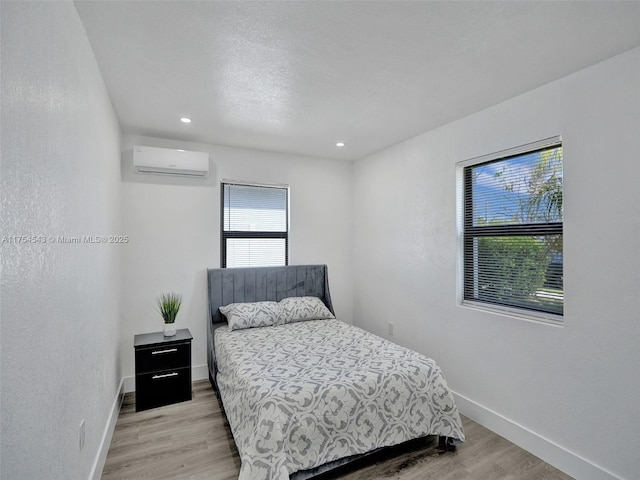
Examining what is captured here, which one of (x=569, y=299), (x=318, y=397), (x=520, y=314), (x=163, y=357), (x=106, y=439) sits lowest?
(x=106, y=439)

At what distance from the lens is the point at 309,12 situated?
5.20 feet

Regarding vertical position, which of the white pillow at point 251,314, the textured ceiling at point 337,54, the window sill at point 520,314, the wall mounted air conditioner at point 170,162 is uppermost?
the textured ceiling at point 337,54

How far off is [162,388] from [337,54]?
120 inches

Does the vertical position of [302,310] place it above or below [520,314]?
below

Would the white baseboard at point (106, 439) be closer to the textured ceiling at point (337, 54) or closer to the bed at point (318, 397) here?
the bed at point (318, 397)

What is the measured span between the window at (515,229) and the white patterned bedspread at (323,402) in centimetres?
88

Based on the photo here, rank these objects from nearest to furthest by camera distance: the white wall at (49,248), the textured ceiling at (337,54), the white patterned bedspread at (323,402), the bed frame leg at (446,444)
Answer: the white wall at (49,248)
the textured ceiling at (337,54)
the white patterned bedspread at (323,402)
the bed frame leg at (446,444)

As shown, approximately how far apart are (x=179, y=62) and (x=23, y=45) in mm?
1136

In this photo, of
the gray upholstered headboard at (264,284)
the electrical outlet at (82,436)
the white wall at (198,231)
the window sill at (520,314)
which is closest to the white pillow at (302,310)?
the gray upholstered headboard at (264,284)

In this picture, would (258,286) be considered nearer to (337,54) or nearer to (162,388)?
(162,388)

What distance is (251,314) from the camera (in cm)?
339

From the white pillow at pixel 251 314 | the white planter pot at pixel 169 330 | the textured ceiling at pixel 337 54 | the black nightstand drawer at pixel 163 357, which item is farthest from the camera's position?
the white pillow at pixel 251 314

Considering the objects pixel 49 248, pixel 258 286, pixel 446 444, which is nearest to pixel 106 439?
pixel 49 248

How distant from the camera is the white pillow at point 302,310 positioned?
3.58 meters
